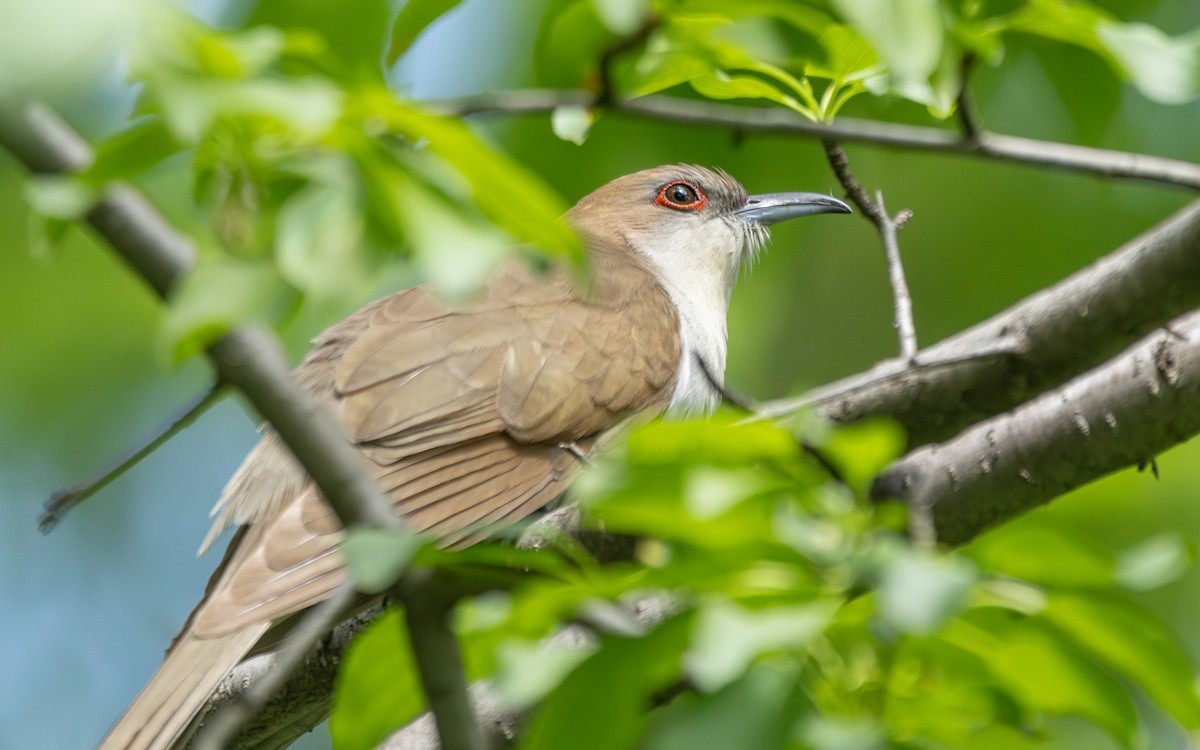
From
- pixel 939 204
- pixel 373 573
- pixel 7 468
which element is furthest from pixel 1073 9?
pixel 7 468

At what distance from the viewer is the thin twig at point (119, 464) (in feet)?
7.22

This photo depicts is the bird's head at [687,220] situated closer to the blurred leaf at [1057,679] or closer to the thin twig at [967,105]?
the thin twig at [967,105]

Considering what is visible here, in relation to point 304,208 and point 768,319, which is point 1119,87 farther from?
point 768,319

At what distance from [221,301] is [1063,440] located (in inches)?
82.3

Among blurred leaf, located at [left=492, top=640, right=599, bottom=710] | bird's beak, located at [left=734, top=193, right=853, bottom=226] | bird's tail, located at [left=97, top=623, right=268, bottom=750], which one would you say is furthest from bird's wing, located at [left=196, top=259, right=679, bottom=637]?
blurred leaf, located at [left=492, top=640, right=599, bottom=710]

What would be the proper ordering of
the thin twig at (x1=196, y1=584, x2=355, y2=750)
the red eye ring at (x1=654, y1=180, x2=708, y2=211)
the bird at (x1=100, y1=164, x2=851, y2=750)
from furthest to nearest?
the red eye ring at (x1=654, y1=180, x2=708, y2=211) < the bird at (x1=100, y1=164, x2=851, y2=750) < the thin twig at (x1=196, y1=584, x2=355, y2=750)

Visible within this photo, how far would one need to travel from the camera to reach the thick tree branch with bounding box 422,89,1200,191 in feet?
6.53

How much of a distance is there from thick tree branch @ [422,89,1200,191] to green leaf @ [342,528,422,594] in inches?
23.0

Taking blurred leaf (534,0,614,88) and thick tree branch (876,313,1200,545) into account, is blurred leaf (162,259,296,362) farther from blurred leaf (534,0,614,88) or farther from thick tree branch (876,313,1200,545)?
thick tree branch (876,313,1200,545)

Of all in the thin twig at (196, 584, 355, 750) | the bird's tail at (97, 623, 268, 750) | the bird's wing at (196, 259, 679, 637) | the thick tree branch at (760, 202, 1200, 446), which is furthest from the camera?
the bird's wing at (196, 259, 679, 637)

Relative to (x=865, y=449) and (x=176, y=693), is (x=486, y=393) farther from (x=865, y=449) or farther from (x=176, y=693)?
(x=865, y=449)

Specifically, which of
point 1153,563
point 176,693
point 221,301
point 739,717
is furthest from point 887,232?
point 176,693

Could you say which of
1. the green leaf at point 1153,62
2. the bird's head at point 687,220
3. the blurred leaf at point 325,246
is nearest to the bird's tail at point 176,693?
the blurred leaf at point 325,246

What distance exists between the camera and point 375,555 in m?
1.75
